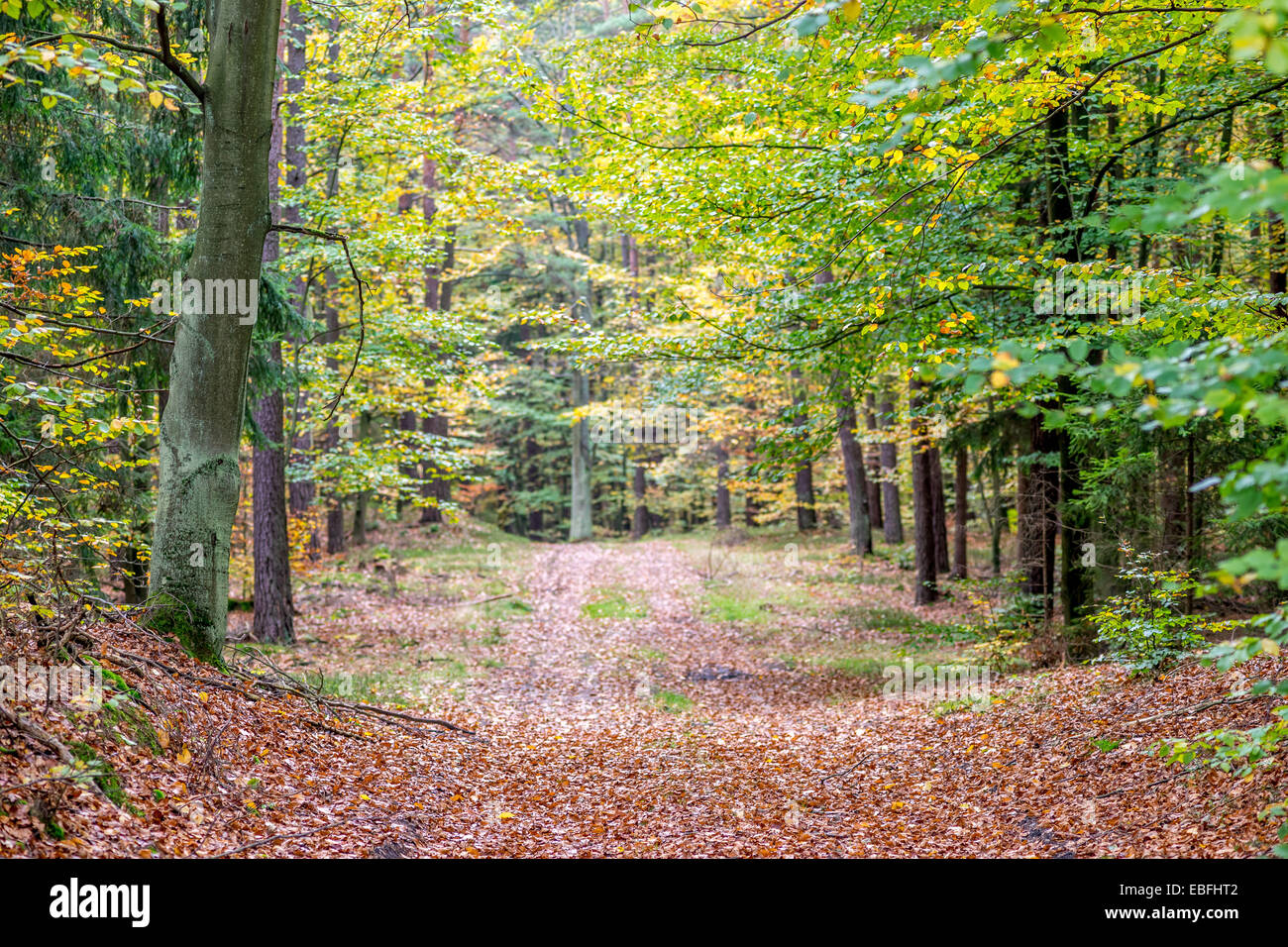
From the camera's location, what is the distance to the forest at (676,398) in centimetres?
459

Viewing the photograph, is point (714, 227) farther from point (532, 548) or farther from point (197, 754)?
point (532, 548)

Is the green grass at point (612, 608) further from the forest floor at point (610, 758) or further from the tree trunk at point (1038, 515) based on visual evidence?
the tree trunk at point (1038, 515)

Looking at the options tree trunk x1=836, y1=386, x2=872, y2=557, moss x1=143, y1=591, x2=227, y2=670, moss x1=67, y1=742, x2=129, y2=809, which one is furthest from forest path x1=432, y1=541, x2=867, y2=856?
tree trunk x1=836, y1=386, x2=872, y2=557

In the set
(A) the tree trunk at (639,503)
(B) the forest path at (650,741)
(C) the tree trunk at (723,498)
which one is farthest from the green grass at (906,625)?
(A) the tree trunk at (639,503)

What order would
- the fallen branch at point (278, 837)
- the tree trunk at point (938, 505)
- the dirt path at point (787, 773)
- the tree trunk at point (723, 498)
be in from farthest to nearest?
the tree trunk at point (723, 498), the tree trunk at point (938, 505), the dirt path at point (787, 773), the fallen branch at point (278, 837)

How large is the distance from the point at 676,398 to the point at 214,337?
665 cm

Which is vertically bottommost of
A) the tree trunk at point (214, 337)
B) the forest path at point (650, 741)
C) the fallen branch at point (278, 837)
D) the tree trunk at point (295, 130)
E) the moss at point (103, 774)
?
the forest path at point (650, 741)

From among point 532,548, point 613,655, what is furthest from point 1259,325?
point 532,548

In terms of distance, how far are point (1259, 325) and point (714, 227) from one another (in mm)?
6215

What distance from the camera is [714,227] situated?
997 cm

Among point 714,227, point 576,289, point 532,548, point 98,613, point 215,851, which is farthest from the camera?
point 576,289

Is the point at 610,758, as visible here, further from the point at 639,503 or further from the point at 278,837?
the point at 639,503

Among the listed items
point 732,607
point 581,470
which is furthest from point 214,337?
point 581,470

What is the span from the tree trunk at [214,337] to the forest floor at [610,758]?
21.8 inches
